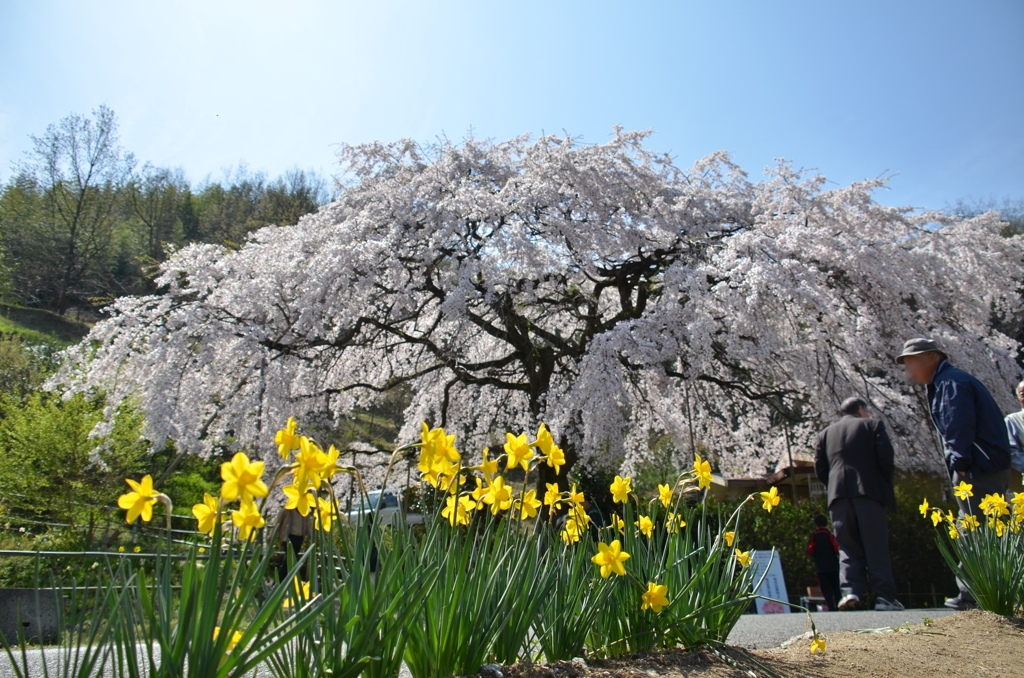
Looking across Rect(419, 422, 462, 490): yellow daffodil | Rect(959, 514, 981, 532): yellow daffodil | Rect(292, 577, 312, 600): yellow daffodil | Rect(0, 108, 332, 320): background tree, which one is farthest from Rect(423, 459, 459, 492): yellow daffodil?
Rect(0, 108, 332, 320): background tree

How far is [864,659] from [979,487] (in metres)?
2.44

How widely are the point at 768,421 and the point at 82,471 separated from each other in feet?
38.5

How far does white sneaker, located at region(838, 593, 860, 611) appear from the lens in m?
4.70

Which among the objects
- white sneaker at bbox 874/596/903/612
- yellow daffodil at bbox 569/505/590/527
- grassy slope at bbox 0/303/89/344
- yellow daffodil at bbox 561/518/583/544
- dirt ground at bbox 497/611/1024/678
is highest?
grassy slope at bbox 0/303/89/344

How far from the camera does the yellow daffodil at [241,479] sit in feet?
4.74

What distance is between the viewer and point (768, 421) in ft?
39.2

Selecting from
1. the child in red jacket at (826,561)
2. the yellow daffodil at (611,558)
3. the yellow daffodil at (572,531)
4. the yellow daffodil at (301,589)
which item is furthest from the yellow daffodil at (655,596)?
the child in red jacket at (826,561)

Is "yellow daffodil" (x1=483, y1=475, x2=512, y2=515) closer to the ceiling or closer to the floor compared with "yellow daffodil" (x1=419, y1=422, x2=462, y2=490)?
closer to the floor

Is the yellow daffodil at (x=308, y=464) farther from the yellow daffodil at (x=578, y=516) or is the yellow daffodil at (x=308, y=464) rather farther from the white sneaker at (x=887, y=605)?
the white sneaker at (x=887, y=605)

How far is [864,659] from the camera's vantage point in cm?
268

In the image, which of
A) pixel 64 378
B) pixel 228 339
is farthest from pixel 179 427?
pixel 64 378

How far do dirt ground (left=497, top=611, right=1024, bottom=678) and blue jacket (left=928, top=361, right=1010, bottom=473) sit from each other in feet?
3.61

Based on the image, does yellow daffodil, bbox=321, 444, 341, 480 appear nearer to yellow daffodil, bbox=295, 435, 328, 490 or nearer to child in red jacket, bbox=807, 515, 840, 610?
yellow daffodil, bbox=295, 435, 328, 490

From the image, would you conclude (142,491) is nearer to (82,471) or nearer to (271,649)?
(271,649)
